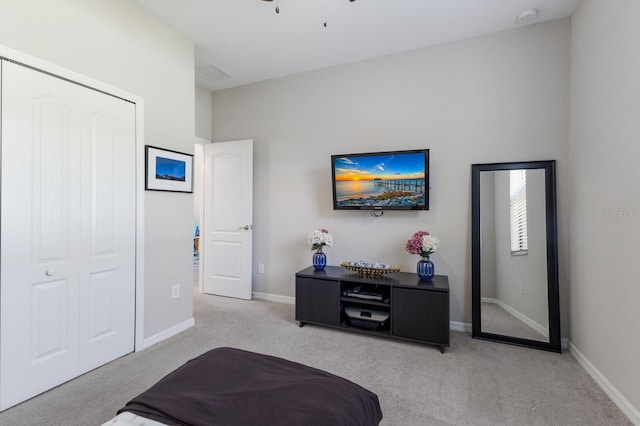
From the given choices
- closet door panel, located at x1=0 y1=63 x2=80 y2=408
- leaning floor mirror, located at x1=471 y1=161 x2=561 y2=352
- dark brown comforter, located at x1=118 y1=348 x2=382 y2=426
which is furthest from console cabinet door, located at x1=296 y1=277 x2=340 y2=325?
closet door panel, located at x1=0 y1=63 x2=80 y2=408

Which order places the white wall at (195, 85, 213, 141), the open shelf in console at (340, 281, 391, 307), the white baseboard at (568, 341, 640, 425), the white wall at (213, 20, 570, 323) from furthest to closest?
1. the white wall at (195, 85, 213, 141)
2. the open shelf in console at (340, 281, 391, 307)
3. the white wall at (213, 20, 570, 323)
4. the white baseboard at (568, 341, 640, 425)

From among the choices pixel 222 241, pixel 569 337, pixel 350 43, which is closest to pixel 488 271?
pixel 569 337

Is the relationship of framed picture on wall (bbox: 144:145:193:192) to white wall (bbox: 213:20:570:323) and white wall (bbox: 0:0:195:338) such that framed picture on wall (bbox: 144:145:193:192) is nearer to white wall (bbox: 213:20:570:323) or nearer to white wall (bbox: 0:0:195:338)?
white wall (bbox: 0:0:195:338)

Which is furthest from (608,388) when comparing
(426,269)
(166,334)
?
(166,334)

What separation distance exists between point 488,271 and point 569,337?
0.82 meters

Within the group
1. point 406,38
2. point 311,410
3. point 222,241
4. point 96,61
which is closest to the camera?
point 311,410

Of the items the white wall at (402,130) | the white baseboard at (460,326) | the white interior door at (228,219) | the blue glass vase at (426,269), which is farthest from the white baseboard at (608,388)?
the white interior door at (228,219)

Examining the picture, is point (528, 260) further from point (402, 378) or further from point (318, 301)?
point (318, 301)

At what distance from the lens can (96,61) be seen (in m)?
2.27

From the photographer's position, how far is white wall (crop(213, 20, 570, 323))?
108 inches

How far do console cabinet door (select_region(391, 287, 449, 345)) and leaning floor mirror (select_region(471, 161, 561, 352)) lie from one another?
51cm

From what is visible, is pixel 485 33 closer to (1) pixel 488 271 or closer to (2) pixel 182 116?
(1) pixel 488 271

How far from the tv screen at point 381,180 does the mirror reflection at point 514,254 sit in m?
0.61

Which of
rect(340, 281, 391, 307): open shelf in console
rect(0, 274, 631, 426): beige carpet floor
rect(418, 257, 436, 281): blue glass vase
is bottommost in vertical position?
rect(0, 274, 631, 426): beige carpet floor
